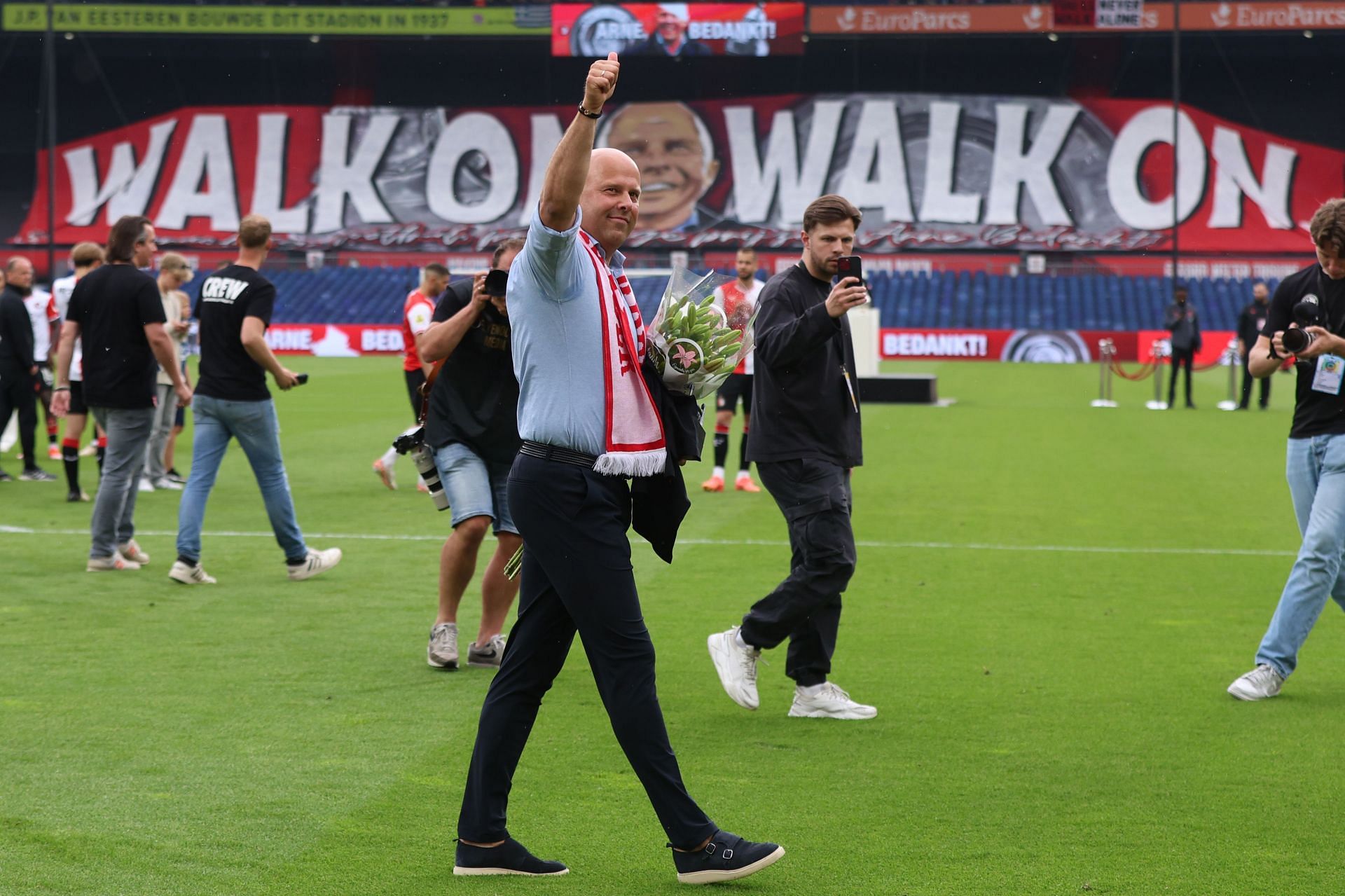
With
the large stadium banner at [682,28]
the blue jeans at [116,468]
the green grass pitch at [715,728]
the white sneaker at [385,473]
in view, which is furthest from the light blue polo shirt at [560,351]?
the large stadium banner at [682,28]

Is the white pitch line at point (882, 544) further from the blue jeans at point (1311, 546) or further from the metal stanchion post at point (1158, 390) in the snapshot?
the metal stanchion post at point (1158, 390)

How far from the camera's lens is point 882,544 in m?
11.0

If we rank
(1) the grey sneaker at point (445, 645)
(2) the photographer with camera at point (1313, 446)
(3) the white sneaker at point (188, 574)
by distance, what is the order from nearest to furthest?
(2) the photographer with camera at point (1313, 446) → (1) the grey sneaker at point (445, 645) → (3) the white sneaker at point (188, 574)

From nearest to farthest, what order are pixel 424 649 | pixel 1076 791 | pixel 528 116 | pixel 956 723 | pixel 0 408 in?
pixel 1076 791
pixel 956 723
pixel 424 649
pixel 0 408
pixel 528 116

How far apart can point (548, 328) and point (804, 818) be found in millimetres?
1848

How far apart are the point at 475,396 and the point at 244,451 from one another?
275 cm

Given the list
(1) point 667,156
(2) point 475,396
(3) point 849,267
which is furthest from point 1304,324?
(1) point 667,156

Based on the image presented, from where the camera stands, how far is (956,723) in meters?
6.06

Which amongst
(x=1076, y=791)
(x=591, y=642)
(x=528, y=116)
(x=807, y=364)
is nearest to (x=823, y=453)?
(x=807, y=364)

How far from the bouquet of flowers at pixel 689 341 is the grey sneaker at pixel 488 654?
9.72 feet

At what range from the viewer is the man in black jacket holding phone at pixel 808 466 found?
595 cm

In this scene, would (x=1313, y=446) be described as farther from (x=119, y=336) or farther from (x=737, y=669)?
(x=119, y=336)

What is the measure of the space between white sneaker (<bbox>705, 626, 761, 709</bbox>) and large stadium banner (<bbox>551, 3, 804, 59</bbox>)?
47.5 meters

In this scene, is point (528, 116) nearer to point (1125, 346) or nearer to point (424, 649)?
point (1125, 346)
